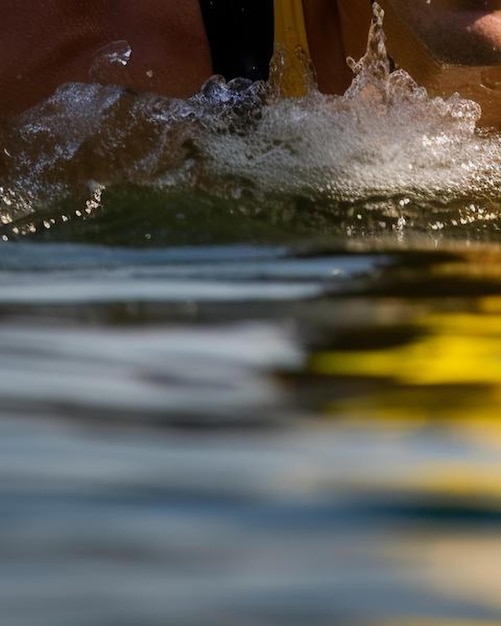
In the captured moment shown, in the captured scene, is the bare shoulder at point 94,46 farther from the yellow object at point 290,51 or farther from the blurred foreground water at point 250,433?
the blurred foreground water at point 250,433

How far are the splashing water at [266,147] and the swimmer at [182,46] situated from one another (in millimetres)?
26

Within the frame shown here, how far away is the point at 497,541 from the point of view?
1.49 feet

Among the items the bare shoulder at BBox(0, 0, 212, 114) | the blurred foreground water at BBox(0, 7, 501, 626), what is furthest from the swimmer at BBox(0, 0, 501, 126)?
the blurred foreground water at BBox(0, 7, 501, 626)

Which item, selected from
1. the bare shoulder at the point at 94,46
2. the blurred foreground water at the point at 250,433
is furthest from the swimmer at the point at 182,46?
the blurred foreground water at the point at 250,433

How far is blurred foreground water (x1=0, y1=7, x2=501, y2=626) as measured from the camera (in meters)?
0.40

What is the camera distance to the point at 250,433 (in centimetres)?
57

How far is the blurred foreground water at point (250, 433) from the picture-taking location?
0.40m

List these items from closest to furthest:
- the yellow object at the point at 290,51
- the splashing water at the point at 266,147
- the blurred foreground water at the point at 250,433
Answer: the blurred foreground water at the point at 250,433, the splashing water at the point at 266,147, the yellow object at the point at 290,51

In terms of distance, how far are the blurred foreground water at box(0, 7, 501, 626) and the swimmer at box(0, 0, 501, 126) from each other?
1.02m

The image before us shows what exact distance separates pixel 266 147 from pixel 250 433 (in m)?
1.85

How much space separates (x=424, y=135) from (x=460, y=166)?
9 cm

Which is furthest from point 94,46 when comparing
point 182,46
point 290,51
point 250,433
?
point 250,433

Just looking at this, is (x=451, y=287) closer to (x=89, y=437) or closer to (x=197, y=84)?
(x=89, y=437)

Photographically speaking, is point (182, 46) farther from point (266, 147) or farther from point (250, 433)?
point (250, 433)
